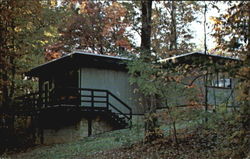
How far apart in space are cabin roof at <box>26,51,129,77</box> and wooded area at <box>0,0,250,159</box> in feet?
2.11

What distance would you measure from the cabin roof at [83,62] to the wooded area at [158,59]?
0.64 m

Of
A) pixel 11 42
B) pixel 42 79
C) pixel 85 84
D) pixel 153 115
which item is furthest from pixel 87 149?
pixel 42 79

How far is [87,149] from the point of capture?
13.9 m

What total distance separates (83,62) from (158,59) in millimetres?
8793

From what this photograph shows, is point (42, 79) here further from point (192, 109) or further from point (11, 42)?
point (192, 109)

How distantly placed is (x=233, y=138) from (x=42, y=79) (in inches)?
826

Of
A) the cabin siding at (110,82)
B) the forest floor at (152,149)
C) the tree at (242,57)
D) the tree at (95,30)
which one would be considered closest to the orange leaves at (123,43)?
the tree at (95,30)

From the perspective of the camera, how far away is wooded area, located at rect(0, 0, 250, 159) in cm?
535

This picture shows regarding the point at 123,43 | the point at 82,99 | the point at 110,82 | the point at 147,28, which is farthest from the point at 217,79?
the point at 123,43

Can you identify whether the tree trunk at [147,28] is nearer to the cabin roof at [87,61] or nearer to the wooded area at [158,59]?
the wooded area at [158,59]

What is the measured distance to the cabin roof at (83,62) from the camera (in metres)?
19.8

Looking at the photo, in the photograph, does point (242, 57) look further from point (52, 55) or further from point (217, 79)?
point (52, 55)

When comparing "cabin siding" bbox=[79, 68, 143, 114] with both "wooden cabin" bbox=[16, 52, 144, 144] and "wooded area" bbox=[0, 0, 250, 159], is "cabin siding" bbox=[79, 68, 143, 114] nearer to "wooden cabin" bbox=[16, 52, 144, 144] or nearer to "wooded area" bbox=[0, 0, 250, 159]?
"wooden cabin" bbox=[16, 52, 144, 144]

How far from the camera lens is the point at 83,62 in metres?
20.4
